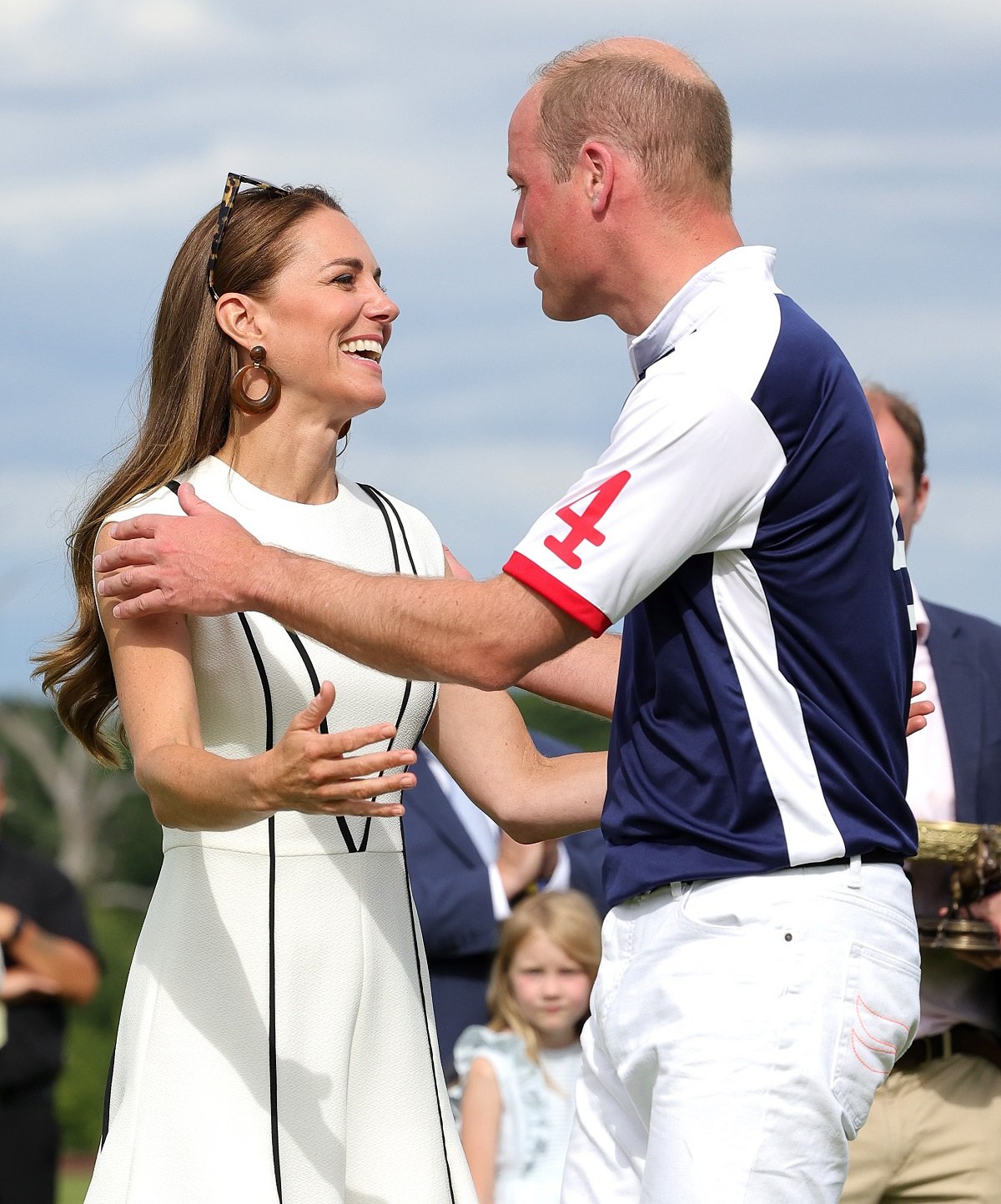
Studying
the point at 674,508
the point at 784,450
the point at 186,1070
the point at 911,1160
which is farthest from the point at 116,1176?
the point at 911,1160

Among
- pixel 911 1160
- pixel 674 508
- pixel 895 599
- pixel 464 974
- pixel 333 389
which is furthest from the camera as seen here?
pixel 464 974

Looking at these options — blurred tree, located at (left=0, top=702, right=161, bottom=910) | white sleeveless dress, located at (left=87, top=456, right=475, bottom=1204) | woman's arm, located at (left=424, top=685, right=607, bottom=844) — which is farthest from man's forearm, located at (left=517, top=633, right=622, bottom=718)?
blurred tree, located at (left=0, top=702, right=161, bottom=910)

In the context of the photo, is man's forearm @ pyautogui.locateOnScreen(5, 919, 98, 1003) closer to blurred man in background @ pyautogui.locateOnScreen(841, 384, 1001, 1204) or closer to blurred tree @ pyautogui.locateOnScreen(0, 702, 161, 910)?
blurred man in background @ pyautogui.locateOnScreen(841, 384, 1001, 1204)

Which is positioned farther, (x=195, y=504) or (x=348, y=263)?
(x=348, y=263)

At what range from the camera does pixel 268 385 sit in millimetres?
3408

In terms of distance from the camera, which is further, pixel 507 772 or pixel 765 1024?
pixel 507 772

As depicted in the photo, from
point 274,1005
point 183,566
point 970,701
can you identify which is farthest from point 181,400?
point 970,701

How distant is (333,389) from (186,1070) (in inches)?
49.8

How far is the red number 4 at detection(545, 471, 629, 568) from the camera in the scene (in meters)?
2.80

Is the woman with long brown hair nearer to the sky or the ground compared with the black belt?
nearer to the sky

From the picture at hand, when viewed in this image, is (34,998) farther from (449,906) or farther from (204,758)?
(204,758)

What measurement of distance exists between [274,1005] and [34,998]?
172 inches

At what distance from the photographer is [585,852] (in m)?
7.91

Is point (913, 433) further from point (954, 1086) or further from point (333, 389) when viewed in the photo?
point (333, 389)
